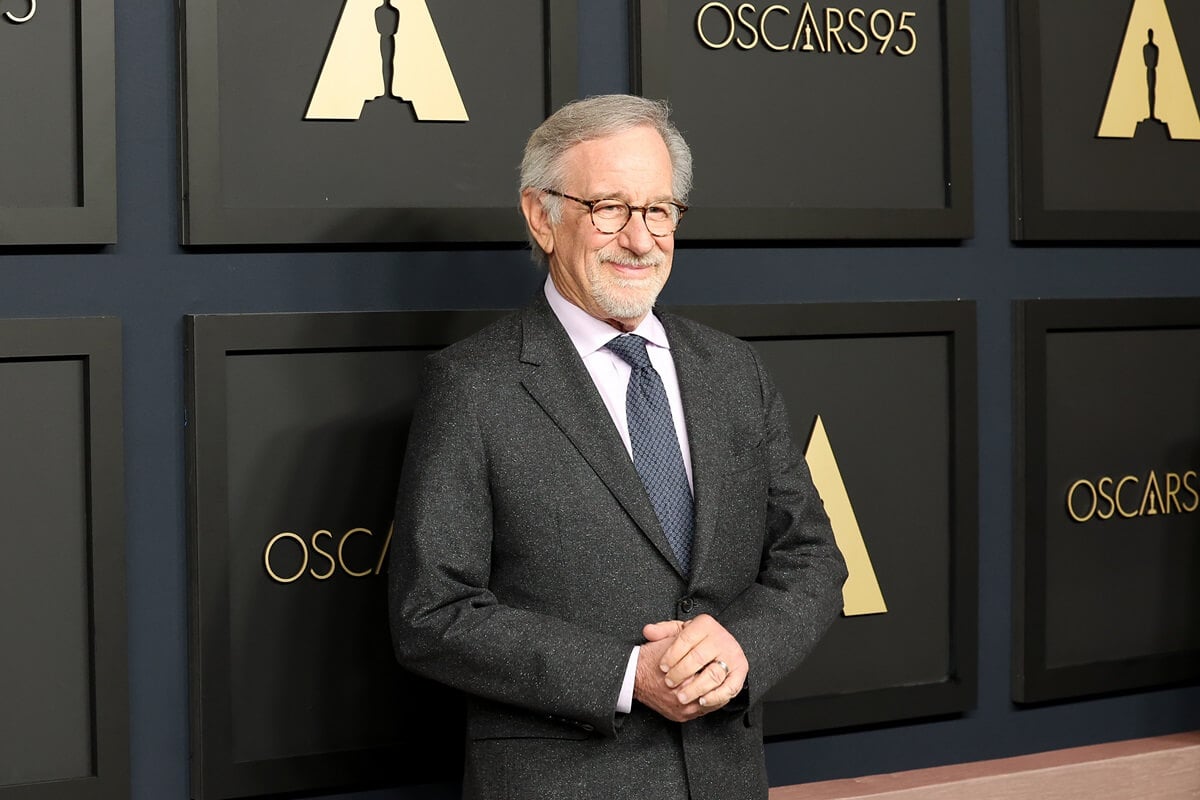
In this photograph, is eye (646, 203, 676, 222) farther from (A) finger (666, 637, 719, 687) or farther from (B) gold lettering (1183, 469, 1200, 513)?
(B) gold lettering (1183, 469, 1200, 513)

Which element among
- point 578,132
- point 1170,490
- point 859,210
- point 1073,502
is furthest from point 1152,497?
point 578,132

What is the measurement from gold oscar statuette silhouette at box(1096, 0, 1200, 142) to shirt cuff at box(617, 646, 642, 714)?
137cm

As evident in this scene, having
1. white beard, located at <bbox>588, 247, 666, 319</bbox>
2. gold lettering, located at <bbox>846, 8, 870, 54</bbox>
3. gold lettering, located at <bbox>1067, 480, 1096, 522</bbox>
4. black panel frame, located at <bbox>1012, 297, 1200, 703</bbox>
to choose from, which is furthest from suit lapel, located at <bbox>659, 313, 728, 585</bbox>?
gold lettering, located at <bbox>1067, 480, 1096, 522</bbox>

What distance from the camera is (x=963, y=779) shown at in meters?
2.39

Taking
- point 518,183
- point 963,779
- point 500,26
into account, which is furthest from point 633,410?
point 963,779

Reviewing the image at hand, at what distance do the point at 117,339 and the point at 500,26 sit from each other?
68 cm

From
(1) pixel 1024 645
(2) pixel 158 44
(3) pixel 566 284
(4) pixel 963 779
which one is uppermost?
(2) pixel 158 44

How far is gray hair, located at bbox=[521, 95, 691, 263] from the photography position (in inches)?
68.5

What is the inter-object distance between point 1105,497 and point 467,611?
133 centimetres

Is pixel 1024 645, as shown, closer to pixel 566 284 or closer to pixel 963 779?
pixel 963 779

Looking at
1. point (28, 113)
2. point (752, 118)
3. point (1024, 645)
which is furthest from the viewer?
point (1024, 645)

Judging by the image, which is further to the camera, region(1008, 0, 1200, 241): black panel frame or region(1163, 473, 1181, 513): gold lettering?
region(1163, 473, 1181, 513): gold lettering

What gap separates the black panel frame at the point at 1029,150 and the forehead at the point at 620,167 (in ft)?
3.05

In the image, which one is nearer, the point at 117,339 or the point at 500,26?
the point at 117,339
